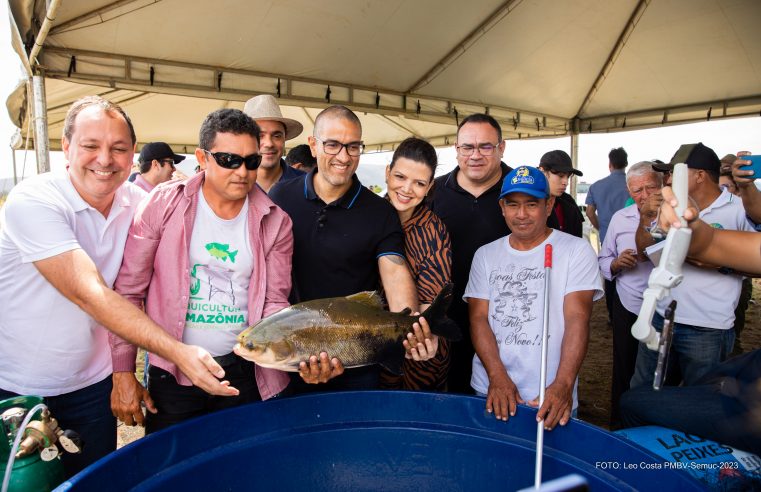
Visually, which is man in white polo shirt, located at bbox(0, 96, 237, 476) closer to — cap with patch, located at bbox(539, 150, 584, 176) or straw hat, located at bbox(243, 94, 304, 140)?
straw hat, located at bbox(243, 94, 304, 140)

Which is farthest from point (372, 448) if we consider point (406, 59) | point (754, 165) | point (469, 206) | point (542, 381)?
point (406, 59)

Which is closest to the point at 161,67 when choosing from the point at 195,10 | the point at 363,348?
the point at 195,10

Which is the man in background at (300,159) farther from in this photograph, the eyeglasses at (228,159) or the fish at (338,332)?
the fish at (338,332)

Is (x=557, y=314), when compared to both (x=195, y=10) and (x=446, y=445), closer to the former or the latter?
(x=446, y=445)

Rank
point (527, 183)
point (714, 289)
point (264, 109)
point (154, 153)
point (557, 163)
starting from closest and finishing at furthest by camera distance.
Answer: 1. point (527, 183)
2. point (714, 289)
3. point (264, 109)
4. point (557, 163)
5. point (154, 153)

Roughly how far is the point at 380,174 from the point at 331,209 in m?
13.1

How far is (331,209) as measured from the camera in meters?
2.07

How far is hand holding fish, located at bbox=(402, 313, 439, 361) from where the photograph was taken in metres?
1.67

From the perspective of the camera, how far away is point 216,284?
1765mm

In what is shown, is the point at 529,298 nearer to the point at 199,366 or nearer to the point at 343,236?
the point at 343,236

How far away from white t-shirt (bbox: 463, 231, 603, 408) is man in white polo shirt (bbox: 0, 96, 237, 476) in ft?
3.89

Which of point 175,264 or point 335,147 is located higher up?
point 335,147

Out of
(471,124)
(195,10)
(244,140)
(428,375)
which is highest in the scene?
(195,10)

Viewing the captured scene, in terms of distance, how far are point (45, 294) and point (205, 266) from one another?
49 centimetres
